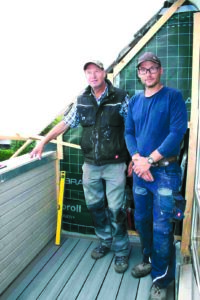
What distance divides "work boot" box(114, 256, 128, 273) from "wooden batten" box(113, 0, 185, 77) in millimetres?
1720

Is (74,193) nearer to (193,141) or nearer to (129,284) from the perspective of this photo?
(129,284)

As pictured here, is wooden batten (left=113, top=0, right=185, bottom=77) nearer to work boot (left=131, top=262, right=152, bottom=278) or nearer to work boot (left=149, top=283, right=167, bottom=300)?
work boot (left=131, top=262, right=152, bottom=278)

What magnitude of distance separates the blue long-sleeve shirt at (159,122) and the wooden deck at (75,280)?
1.14m

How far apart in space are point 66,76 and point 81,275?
1.71m

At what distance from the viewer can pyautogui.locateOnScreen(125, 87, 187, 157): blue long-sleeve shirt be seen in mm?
2025

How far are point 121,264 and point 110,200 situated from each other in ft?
1.95

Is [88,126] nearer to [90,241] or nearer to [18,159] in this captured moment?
[18,159]

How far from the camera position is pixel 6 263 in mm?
2391

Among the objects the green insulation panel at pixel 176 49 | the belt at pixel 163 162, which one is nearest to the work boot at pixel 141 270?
the belt at pixel 163 162

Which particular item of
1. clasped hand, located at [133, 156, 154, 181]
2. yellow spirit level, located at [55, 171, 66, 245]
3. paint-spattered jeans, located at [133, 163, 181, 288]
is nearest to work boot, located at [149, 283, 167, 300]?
paint-spattered jeans, located at [133, 163, 181, 288]

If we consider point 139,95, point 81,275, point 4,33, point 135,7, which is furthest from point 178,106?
point 81,275

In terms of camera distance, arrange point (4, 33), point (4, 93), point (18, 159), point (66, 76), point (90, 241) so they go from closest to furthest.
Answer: point (4, 33) < point (4, 93) < point (66, 76) < point (18, 159) < point (90, 241)

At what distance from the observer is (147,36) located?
2658 millimetres

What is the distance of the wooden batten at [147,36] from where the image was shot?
2.55 m
